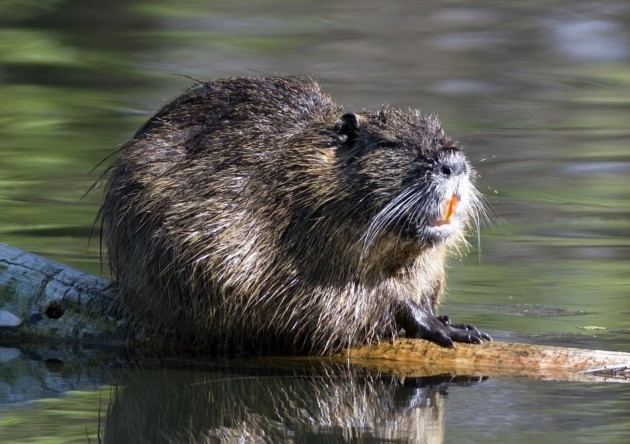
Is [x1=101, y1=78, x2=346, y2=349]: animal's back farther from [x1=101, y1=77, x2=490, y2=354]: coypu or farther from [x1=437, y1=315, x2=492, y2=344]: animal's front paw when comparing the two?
[x1=437, y1=315, x2=492, y2=344]: animal's front paw

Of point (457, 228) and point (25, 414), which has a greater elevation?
point (457, 228)

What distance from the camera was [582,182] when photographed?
8.59 meters

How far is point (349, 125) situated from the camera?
5633 mm

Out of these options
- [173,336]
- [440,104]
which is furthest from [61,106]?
[173,336]

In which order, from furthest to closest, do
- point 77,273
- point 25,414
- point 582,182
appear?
1. point 582,182
2. point 77,273
3. point 25,414

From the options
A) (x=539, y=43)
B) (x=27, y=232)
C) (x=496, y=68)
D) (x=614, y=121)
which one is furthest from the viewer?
(x=539, y=43)

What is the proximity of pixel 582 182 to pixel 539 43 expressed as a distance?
4.29 meters

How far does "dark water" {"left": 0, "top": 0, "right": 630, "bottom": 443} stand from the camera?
191 inches

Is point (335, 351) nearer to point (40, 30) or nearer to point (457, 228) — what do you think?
point (457, 228)

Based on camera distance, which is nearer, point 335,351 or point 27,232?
point 335,351

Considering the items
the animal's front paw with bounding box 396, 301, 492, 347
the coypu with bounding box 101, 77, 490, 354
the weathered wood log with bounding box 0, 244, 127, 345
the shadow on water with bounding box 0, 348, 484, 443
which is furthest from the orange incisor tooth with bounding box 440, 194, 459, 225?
the weathered wood log with bounding box 0, 244, 127, 345

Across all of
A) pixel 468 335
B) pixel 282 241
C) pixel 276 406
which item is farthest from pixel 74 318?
pixel 468 335

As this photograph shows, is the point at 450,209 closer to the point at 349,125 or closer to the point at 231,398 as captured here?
the point at 349,125

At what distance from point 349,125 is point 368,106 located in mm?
4380
